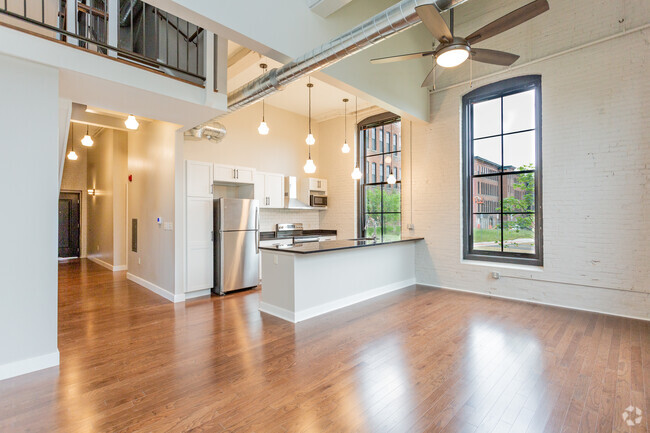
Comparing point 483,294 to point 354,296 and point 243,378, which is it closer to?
point 354,296

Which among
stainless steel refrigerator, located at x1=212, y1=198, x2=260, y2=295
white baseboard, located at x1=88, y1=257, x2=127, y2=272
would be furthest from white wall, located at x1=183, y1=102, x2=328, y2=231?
white baseboard, located at x1=88, y1=257, x2=127, y2=272

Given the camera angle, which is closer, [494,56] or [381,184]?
[494,56]

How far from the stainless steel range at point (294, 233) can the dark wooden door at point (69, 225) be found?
773 cm

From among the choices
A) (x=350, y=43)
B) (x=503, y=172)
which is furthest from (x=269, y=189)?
(x=503, y=172)

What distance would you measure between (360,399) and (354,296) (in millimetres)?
2484

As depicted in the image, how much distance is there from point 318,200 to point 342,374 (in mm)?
5014

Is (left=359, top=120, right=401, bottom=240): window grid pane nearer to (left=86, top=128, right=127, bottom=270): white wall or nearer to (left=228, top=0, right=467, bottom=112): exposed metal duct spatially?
(left=228, top=0, right=467, bottom=112): exposed metal duct

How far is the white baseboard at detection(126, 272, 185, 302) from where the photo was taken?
193 inches

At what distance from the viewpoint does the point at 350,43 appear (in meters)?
2.85

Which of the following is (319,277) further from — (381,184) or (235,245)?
(381,184)

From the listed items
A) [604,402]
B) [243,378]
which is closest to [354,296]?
[243,378]

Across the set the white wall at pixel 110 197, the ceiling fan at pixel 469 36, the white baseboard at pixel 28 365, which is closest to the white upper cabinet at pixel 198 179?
the white baseboard at pixel 28 365

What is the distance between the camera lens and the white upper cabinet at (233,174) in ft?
18.1

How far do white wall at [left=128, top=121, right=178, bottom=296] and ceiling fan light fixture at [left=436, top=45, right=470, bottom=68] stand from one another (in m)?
4.02
